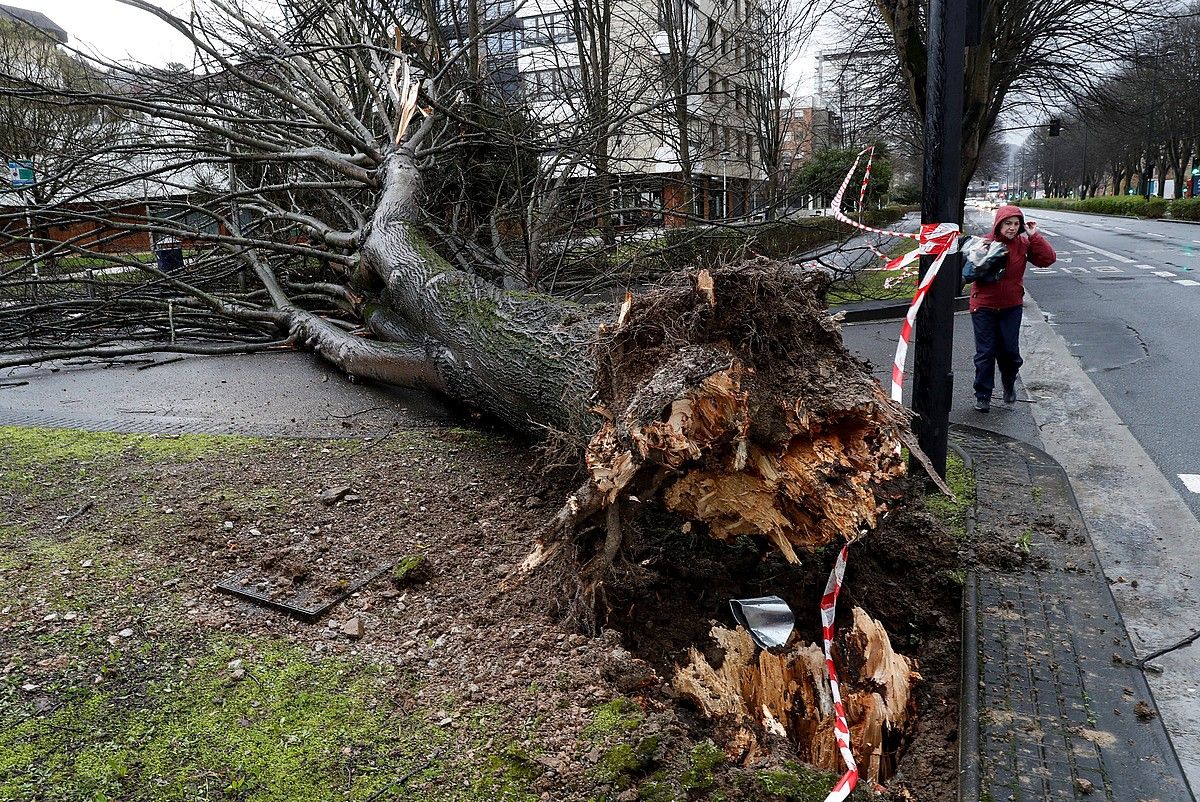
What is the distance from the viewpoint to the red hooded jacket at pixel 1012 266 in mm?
6516

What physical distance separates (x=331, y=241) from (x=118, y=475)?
3970 mm

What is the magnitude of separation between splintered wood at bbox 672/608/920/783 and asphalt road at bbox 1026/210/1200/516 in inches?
114

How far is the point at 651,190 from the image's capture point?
9.91m

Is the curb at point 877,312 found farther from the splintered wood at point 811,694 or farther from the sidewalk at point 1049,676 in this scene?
the splintered wood at point 811,694

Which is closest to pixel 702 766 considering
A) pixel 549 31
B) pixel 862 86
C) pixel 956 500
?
pixel 956 500

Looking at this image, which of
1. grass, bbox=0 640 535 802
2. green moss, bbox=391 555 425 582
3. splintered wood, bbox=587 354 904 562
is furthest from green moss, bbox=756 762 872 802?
green moss, bbox=391 555 425 582

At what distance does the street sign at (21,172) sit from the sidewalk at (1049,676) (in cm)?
787

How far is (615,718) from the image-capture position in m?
2.42

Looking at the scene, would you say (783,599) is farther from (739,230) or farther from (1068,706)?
(739,230)

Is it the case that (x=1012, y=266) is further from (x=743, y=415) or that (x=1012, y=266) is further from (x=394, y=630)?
(x=394, y=630)

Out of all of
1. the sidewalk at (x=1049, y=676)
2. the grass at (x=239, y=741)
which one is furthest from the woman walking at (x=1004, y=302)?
the grass at (x=239, y=741)

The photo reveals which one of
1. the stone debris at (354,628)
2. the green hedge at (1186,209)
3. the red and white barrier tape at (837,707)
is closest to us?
the red and white barrier tape at (837,707)

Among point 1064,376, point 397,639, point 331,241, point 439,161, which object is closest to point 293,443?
point 397,639

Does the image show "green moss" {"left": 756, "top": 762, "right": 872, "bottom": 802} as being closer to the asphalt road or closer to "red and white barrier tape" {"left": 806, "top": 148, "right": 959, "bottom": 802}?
"red and white barrier tape" {"left": 806, "top": 148, "right": 959, "bottom": 802}
